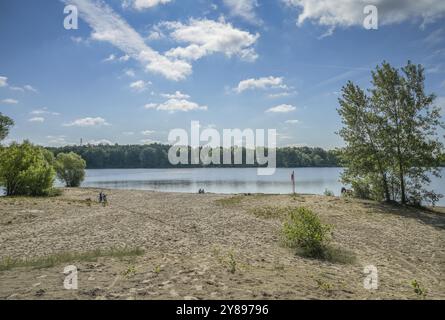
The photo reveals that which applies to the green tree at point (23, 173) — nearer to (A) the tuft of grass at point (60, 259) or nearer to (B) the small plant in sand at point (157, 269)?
(A) the tuft of grass at point (60, 259)

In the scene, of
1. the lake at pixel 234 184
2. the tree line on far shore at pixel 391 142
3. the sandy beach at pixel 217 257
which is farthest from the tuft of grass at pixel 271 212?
the lake at pixel 234 184

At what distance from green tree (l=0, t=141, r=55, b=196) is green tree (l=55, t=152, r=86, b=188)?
118 feet

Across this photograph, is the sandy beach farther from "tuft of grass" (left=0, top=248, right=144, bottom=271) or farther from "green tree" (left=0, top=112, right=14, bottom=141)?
"green tree" (left=0, top=112, right=14, bottom=141)

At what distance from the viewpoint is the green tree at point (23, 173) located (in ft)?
159

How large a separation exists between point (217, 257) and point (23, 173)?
4508cm

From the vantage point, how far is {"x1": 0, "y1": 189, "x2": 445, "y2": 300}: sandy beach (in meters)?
9.52

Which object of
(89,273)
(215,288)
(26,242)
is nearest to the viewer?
(215,288)

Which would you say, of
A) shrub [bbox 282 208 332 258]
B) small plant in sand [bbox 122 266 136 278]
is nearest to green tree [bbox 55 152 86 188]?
shrub [bbox 282 208 332 258]

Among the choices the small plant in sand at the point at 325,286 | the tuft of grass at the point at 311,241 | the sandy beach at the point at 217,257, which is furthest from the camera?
the tuft of grass at the point at 311,241

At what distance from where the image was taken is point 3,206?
112 feet

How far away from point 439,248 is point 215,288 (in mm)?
17023

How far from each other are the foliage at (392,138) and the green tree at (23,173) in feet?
142
